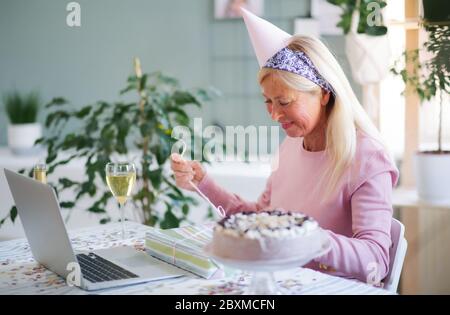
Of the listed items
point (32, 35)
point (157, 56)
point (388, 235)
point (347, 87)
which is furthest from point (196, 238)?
point (32, 35)

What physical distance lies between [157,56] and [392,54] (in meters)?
1.42

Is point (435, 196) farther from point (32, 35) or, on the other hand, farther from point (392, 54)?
point (32, 35)

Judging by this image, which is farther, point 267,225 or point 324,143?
point 324,143

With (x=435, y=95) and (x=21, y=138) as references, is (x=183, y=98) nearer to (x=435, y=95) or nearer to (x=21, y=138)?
(x=435, y=95)

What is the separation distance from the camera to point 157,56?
12.8ft

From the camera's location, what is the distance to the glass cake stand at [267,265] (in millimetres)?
1103

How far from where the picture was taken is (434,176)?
2697 millimetres

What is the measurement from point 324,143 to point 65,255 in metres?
0.77

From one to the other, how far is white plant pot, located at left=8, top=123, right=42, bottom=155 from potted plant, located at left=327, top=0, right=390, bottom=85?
6.27ft
